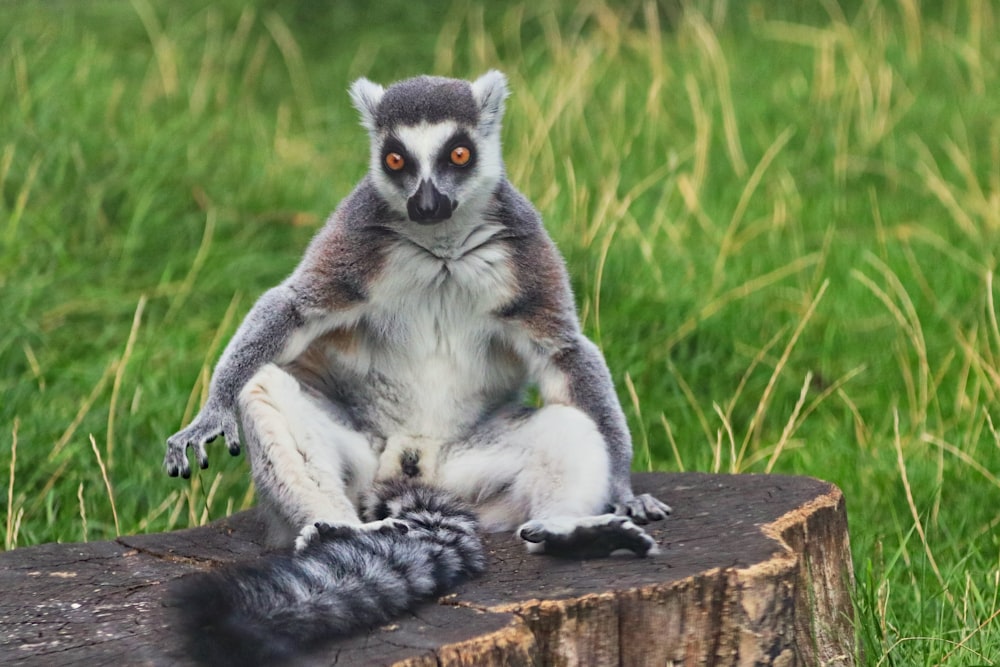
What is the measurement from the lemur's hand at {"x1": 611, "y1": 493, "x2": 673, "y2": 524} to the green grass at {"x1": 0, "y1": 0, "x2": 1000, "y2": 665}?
666mm

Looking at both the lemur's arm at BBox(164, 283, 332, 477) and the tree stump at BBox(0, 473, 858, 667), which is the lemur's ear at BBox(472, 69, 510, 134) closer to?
the lemur's arm at BBox(164, 283, 332, 477)

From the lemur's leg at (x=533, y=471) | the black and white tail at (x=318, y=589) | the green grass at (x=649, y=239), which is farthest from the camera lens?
the green grass at (x=649, y=239)

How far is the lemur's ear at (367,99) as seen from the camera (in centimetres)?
400

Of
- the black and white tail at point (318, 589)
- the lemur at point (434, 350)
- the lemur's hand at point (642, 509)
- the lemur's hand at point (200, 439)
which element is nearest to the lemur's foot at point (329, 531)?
the black and white tail at point (318, 589)

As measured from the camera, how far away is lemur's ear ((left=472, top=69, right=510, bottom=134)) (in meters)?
4.01

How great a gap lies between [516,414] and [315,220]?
137 inches

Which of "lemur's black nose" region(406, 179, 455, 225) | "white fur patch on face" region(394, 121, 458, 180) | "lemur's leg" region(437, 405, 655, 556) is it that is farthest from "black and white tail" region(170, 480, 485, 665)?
"white fur patch on face" region(394, 121, 458, 180)

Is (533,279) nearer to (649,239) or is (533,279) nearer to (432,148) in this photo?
(432,148)

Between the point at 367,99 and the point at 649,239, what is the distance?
10.4ft

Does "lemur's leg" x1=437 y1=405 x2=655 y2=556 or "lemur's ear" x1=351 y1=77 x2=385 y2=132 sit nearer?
"lemur's leg" x1=437 y1=405 x2=655 y2=556

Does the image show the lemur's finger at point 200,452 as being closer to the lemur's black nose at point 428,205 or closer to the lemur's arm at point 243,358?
the lemur's arm at point 243,358

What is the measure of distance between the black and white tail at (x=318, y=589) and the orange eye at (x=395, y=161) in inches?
39.9

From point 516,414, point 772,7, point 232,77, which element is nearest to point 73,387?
point 516,414

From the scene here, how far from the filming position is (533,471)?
3.82m
